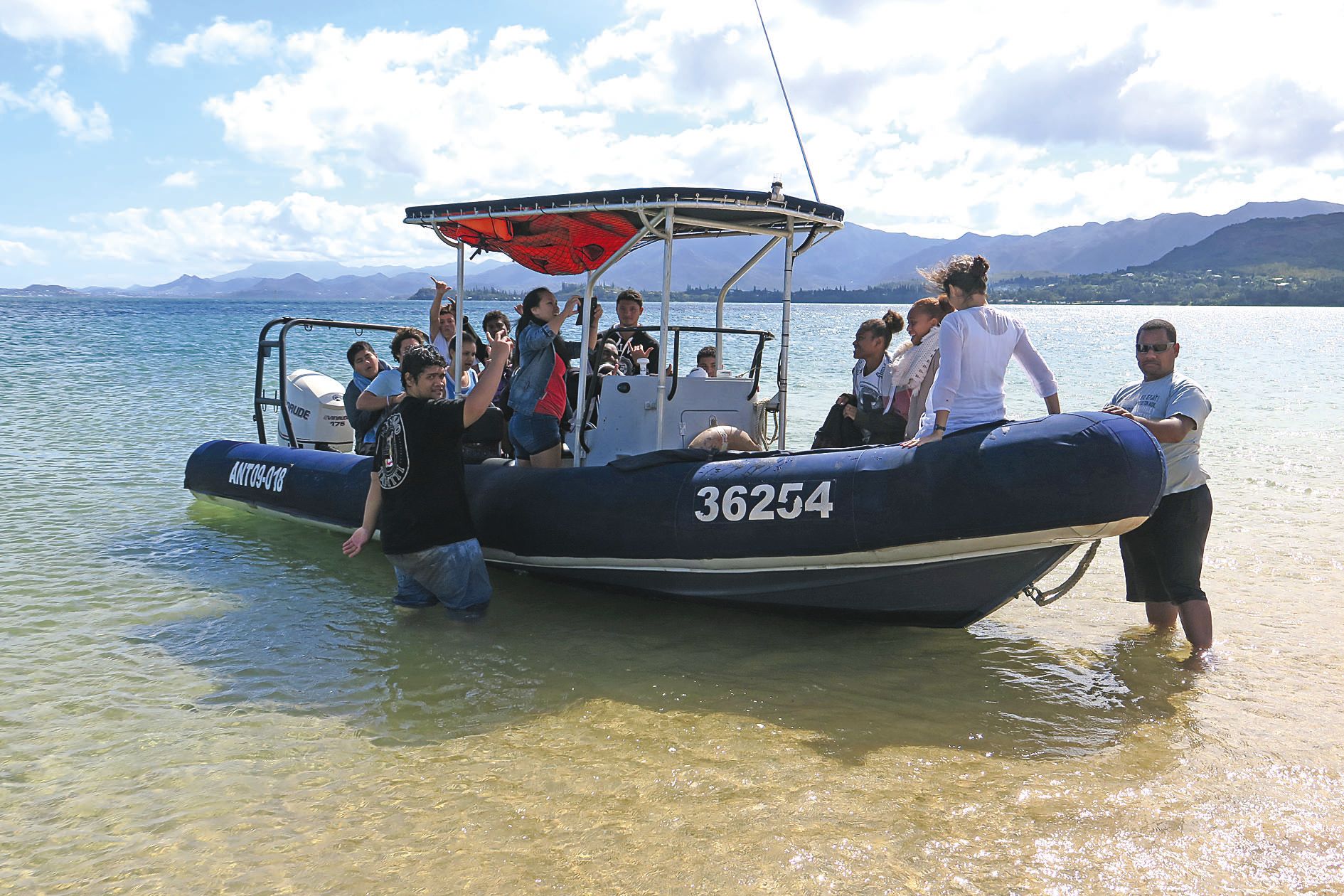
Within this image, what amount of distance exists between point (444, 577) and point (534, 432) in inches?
52.0

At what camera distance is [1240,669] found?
5145mm

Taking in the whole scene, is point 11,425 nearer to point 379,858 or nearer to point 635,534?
point 635,534

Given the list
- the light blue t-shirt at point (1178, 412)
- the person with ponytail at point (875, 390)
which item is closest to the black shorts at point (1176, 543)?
the light blue t-shirt at point (1178, 412)

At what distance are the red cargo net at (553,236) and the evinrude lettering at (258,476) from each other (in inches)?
102

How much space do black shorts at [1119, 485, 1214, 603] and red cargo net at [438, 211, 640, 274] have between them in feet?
11.8

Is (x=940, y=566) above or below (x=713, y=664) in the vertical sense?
above

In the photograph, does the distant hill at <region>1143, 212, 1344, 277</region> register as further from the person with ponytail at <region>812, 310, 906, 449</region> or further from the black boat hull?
the black boat hull

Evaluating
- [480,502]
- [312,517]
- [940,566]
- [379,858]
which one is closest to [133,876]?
[379,858]

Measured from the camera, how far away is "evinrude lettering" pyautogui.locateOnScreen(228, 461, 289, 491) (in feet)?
26.3

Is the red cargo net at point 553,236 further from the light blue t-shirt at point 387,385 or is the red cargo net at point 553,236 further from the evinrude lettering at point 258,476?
the evinrude lettering at point 258,476

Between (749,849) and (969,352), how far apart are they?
2.67 meters

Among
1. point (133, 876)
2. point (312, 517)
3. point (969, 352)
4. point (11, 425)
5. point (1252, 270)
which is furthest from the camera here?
point (1252, 270)

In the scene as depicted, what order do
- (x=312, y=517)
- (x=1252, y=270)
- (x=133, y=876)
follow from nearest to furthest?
(x=133, y=876), (x=312, y=517), (x=1252, y=270)

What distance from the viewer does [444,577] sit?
5.59m
